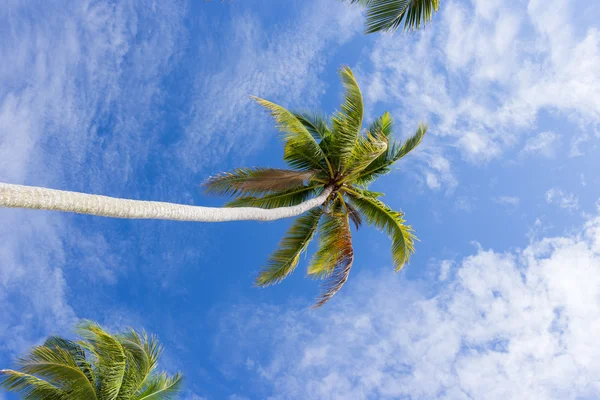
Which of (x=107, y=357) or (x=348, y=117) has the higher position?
(x=348, y=117)

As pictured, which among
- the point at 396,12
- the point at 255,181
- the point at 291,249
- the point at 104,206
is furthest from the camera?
the point at 291,249

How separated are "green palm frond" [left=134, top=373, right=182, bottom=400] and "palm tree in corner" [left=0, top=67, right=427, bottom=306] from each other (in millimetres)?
3712

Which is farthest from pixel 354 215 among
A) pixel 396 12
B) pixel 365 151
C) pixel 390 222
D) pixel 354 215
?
pixel 396 12

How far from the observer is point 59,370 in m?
10.4

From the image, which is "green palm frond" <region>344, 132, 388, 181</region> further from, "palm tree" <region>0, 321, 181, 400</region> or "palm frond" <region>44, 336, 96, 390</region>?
"palm frond" <region>44, 336, 96, 390</region>

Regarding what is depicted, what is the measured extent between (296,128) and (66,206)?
764 cm

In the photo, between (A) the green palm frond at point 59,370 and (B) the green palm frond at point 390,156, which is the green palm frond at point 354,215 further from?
(A) the green palm frond at point 59,370

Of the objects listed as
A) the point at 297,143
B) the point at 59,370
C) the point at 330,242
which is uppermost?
the point at 297,143

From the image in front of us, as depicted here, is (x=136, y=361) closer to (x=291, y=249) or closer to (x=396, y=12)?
(x=291, y=249)

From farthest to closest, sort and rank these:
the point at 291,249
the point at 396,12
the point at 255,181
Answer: the point at 291,249 → the point at 255,181 → the point at 396,12

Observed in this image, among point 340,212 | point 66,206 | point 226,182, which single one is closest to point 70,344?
point 226,182

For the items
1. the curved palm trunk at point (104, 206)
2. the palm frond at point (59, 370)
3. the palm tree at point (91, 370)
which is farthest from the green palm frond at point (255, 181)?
the palm frond at point (59, 370)

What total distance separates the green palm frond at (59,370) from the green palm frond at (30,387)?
0.69ft

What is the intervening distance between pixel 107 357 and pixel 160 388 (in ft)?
6.83
